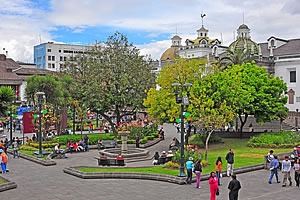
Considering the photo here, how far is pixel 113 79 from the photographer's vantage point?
34.5m

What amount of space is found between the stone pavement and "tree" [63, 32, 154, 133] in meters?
16.4

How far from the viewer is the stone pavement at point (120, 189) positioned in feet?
45.1

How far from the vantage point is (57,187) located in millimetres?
15539

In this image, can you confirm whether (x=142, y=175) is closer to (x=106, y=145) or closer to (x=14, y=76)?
(x=106, y=145)

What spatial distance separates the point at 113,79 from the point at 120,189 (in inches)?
809

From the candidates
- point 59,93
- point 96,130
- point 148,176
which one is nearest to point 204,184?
point 148,176

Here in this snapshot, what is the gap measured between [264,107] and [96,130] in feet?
79.1

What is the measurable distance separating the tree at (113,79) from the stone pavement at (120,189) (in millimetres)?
16387

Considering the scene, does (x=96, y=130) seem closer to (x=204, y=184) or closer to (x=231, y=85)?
(x=231, y=85)

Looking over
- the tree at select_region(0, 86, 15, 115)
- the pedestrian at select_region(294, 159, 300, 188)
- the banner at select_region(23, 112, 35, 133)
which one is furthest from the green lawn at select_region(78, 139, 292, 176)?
the banner at select_region(23, 112, 35, 133)

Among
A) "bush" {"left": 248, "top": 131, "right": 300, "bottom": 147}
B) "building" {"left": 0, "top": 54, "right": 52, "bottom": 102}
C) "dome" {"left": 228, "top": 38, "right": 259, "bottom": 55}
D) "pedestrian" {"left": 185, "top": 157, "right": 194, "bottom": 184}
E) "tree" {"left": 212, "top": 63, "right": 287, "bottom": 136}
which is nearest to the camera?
"pedestrian" {"left": 185, "top": 157, "right": 194, "bottom": 184}

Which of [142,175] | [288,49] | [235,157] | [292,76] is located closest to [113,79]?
A: [235,157]

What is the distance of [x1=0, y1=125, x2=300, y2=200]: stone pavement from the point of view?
45.1 feet

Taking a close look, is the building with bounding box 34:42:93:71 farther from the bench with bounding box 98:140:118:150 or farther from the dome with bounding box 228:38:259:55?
the bench with bounding box 98:140:118:150
